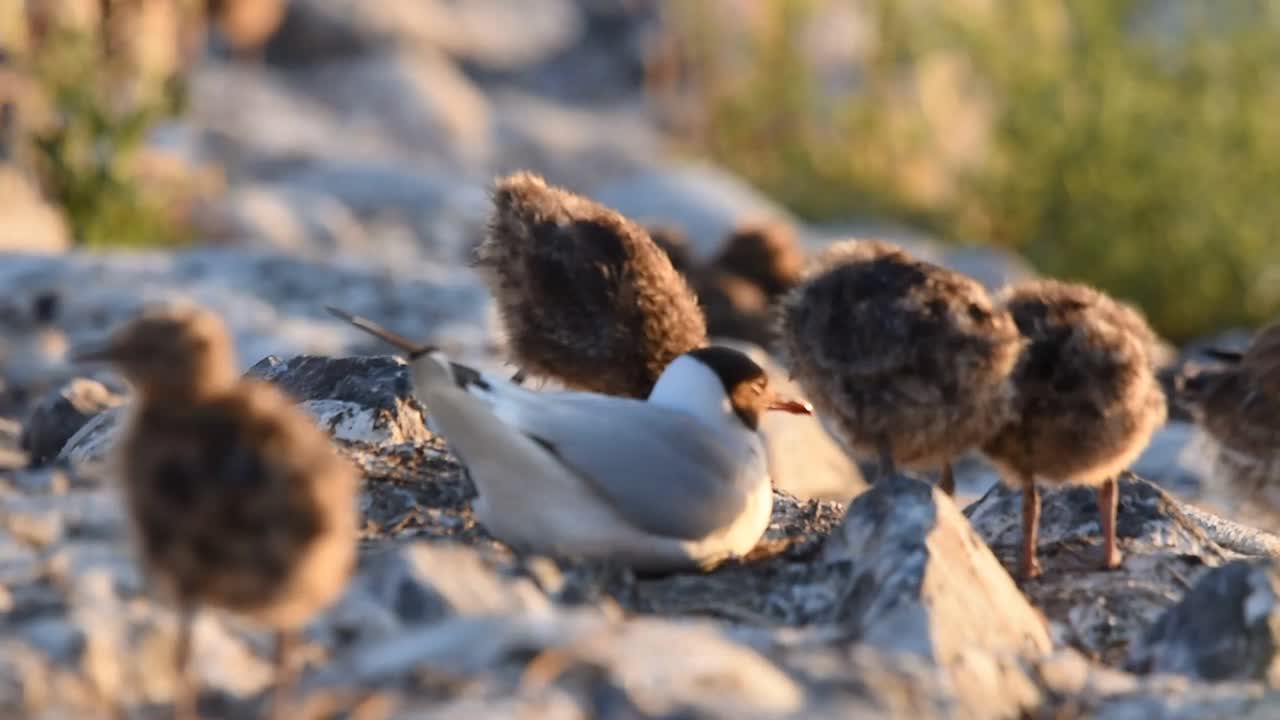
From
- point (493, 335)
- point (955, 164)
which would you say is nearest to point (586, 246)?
point (493, 335)

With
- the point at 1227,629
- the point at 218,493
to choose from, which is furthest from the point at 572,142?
the point at 218,493

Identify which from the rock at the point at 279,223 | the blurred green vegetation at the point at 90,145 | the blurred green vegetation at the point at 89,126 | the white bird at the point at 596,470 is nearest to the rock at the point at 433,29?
the rock at the point at 279,223

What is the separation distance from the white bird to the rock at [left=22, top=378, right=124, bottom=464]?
2377mm

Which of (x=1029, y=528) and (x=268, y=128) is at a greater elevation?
(x=268, y=128)

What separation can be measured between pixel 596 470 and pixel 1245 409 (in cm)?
291

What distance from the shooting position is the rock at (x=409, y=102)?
24250 millimetres

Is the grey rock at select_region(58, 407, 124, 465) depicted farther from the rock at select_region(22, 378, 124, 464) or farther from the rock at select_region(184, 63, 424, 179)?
the rock at select_region(184, 63, 424, 179)

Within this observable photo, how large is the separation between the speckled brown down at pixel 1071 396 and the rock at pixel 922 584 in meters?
0.59

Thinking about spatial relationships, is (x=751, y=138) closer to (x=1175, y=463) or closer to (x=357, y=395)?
(x=1175, y=463)

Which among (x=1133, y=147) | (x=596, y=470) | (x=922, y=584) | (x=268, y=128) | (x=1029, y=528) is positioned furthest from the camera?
(x=268, y=128)

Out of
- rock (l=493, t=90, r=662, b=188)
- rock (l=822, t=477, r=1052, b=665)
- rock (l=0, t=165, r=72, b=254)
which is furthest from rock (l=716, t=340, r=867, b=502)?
rock (l=493, t=90, r=662, b=188)

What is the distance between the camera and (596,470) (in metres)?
4.68

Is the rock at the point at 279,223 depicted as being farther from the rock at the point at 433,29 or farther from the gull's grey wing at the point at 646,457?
the gull's grey wing at the point at 646,457

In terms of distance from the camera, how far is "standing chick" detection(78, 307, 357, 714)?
3410 millimetres
